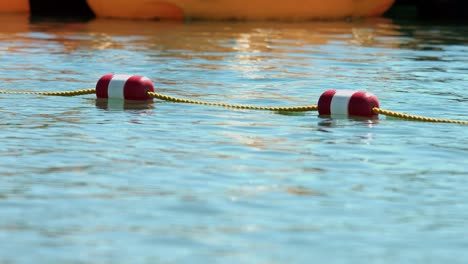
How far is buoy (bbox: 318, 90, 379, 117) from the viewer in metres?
8.68

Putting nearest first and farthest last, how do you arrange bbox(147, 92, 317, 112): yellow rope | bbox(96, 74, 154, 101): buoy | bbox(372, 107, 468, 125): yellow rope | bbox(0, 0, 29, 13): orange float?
1. bbox(372, 107, 468, 125): yellow rope
2. bbox(147, 92, 317, 112): yellow rope
3. bbox(96, 74, 154, 101): buoy
4. bbox(0, 0, 29, 13): orange float

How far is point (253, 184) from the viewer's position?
612 cm

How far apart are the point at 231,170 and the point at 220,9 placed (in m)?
14.1

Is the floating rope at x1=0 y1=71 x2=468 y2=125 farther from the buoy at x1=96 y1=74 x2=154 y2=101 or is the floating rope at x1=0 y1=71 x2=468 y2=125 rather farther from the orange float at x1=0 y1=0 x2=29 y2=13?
the orange float at x1=0 y1=0 x2=29 y2=13

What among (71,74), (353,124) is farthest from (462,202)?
(71,74)

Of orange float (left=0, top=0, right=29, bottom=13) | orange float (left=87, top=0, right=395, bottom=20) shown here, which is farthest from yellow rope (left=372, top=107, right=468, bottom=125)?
orange float (left=0, top=0, right=29, bottom=13)

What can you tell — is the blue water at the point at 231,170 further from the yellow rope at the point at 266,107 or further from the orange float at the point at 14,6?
the orange float at the point at 14,6

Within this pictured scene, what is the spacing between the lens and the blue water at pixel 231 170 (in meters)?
4.95

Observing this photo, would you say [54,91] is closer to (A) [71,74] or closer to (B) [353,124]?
(A) [71,74]

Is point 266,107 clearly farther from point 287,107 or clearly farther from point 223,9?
point 223,9

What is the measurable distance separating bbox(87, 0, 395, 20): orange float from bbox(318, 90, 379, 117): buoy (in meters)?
11.6

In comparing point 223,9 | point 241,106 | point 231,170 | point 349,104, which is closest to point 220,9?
point 223,9

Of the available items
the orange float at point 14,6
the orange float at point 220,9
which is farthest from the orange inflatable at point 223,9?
the orange float at point 14,6

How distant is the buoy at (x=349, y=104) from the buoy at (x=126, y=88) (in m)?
1.71
